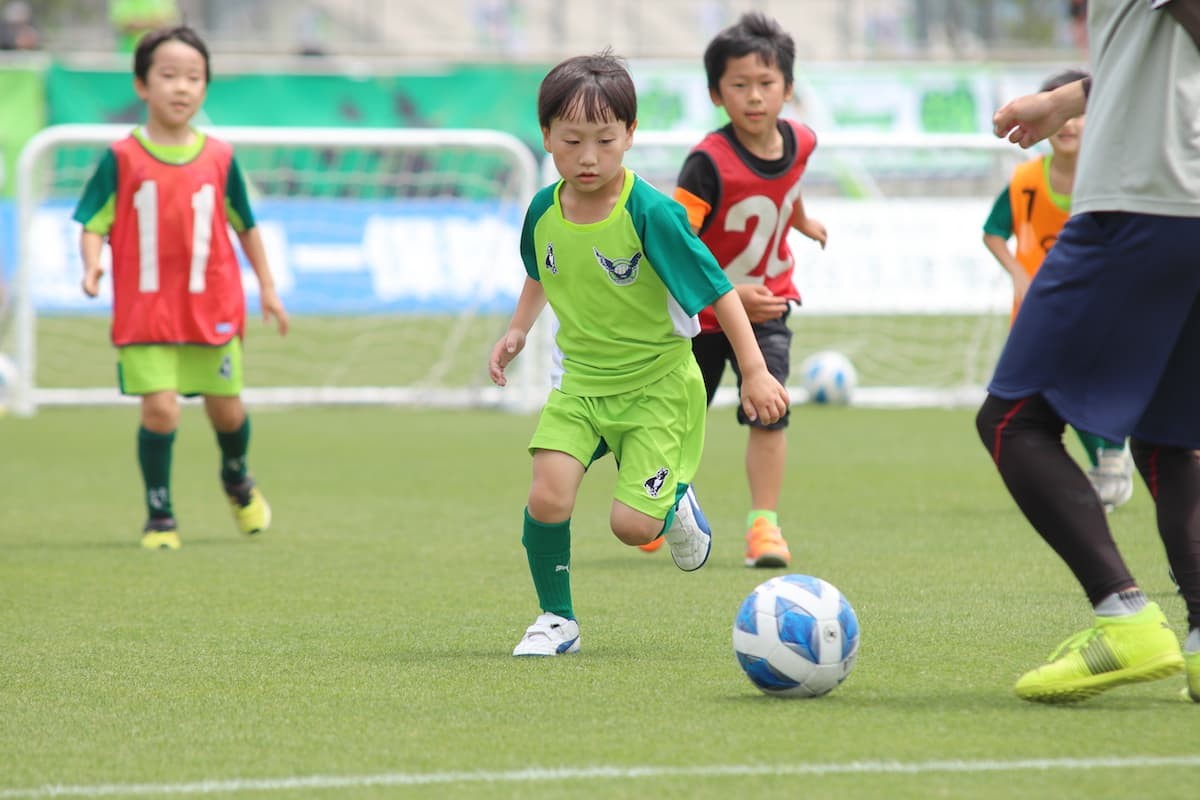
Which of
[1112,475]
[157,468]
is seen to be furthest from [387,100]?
[1112,475]

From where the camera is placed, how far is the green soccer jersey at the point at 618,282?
449 centimetres

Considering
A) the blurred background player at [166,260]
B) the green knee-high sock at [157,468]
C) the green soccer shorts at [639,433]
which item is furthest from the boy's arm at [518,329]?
the green knee-high sock at [157,468]

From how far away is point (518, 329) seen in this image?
4.74m

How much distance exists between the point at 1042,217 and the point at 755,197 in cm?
160

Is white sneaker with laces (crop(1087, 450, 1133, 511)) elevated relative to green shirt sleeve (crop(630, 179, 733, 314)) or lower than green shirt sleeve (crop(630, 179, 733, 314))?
lower

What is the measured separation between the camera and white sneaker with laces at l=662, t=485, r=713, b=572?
4.83 m

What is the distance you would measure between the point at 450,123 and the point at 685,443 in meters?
14.4

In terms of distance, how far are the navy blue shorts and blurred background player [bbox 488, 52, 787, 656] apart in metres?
0.95

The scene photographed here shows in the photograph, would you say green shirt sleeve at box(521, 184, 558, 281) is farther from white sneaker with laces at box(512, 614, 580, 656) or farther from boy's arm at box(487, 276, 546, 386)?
white sneaker with laces at box(512, 614, 580, 656)

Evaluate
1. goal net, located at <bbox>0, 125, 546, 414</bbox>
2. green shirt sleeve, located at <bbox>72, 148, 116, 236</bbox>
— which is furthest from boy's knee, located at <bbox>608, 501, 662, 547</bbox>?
goal net, located at <bbox>0, 125, 546, 414</bbox>

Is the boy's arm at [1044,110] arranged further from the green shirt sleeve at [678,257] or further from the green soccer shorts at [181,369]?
the green soccer shorts at [181,369]

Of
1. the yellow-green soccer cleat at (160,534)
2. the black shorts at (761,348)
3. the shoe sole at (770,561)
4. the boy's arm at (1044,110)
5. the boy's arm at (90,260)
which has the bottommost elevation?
the yellow-green soccer cleat at (160,534)

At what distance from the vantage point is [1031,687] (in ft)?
12.0

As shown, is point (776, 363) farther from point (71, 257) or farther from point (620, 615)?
point (71, 257)
